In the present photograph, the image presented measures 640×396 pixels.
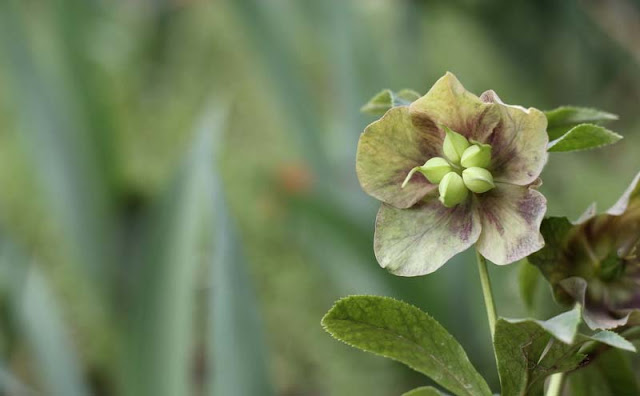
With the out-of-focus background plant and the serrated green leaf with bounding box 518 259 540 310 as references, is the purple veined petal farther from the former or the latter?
the out-of-focus background plant

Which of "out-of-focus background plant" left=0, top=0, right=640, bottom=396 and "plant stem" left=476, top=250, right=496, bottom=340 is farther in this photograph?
"out-of-focus background plant" left=0, top=0, right=640, bottom=396

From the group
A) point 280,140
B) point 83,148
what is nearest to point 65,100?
point 83,148

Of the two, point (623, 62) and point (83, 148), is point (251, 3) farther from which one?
point (623, 62)

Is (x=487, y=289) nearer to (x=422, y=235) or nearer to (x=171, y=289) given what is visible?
(x=422, y=235)

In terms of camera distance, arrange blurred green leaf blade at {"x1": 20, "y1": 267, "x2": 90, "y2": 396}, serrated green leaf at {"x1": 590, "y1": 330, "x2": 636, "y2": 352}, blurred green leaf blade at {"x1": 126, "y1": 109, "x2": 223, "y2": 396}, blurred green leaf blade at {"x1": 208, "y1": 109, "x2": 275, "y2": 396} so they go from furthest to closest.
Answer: blurred green leaf blade at {"x1": 20, "y1": 267, "x2": 90, "y2": 396}
blurred green leaf blade at {"x1": 126, "y1": 109, "x2": 223, "y2": 396}
blurred green leaf blade at {"x1": 208, "y1": 109, "x2": 275, "y2": 396}
serrated green leaf at {"x1": 590, "y1": 330, "x2": 636, "y2": 352}

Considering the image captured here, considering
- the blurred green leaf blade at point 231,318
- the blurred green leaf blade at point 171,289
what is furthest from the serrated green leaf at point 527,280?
the blurred green leaf blade at point 171,289

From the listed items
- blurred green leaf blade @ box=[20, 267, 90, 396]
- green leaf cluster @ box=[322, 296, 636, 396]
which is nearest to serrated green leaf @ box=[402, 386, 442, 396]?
green leaf cluster @ box=[322, 296, 636, 396]

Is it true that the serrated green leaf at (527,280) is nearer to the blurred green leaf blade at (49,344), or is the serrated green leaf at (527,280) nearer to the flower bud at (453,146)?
the flower bud at (453,146)
